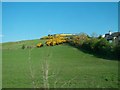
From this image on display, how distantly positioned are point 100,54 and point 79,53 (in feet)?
13.1

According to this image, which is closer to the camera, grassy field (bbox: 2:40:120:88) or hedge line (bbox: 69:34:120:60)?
grassy field (bbox: 2:40:120:88)

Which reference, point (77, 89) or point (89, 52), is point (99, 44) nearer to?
point (89, 52)

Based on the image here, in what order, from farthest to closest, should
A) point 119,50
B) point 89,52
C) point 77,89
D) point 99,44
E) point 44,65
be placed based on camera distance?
point 89,52, point 99,44, point 119,50, point 77,89, point 44,65

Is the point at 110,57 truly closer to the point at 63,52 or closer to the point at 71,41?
the point at 63,52

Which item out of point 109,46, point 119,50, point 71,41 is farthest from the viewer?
point 71,41

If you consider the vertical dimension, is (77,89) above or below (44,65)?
below

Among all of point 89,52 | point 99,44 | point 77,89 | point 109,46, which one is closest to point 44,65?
point 77,89

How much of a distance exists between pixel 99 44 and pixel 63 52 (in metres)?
7.66

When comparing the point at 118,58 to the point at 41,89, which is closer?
the point at 41,89

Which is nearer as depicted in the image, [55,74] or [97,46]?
[55,74]

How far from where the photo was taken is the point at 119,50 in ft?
115

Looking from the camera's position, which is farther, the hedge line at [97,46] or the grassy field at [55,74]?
the hedge line at [97,46]

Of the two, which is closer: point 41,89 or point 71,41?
point 41,89

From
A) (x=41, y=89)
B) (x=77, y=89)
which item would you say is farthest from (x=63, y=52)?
(x=41, y=89)
